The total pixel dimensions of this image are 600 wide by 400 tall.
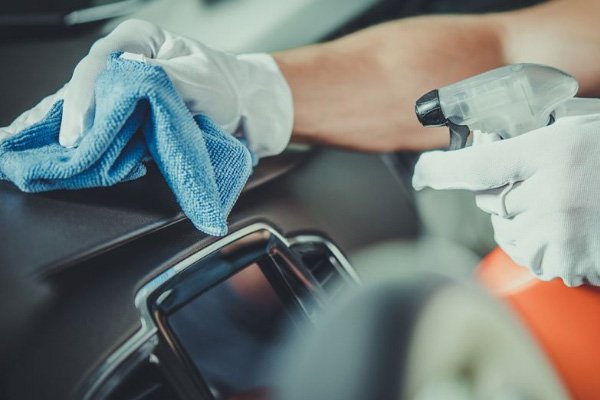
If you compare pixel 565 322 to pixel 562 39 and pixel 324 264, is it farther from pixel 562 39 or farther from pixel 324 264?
pixel 562 39

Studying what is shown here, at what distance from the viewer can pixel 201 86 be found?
0.61 m

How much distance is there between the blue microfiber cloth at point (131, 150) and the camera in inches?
18.3

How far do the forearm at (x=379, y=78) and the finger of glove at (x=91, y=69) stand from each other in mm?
243

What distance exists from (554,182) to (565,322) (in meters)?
0.16

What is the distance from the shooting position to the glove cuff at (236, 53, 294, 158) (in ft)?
2.36

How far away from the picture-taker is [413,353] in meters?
0.51

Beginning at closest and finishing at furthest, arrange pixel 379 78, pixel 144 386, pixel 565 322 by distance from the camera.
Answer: pixel 144 386 → pixel 565 322 → pixel 379 78

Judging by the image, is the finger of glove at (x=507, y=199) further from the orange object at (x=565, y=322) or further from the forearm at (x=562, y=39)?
the forearm at (x=562, y=39)

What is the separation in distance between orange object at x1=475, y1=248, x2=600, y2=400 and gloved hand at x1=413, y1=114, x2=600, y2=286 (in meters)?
0.02

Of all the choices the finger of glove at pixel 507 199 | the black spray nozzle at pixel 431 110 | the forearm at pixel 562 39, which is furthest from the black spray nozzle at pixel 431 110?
the forearm at pixel 562 39

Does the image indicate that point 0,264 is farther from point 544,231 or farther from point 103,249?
point 544,231

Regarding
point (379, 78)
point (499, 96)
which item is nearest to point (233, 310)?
point (499, 96)

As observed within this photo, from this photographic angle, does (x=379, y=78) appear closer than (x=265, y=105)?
No

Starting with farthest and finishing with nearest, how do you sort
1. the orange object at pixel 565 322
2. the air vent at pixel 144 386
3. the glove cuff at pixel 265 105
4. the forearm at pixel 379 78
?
the forearm at pixel 379 78, the glove cuff at pixel 265 105, the orange object at pixel 565 322, the air vent at pixel 144 386
